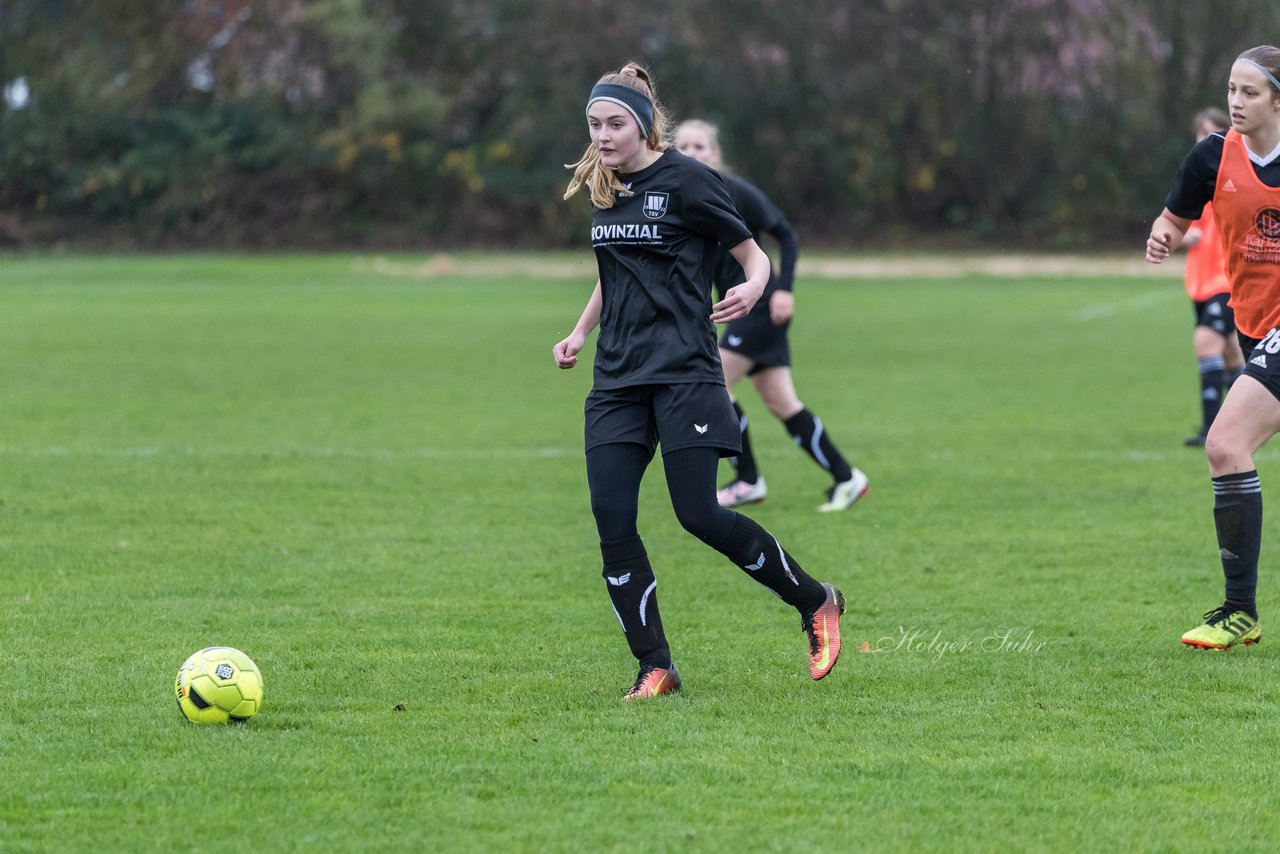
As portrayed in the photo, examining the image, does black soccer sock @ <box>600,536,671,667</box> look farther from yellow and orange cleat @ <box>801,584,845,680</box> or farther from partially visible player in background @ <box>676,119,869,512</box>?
partially visible player in background @ <box>676,119,869,512</box>

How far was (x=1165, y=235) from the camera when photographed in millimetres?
5840

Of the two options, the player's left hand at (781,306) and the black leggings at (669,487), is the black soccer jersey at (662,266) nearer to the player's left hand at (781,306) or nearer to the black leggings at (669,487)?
the black leggings at (669,487)

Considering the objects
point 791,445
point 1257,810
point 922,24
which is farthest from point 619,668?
point 922,24

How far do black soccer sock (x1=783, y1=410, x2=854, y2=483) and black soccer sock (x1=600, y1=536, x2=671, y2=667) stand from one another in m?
4.00

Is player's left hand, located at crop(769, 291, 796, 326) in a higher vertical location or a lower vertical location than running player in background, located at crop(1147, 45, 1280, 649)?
lower

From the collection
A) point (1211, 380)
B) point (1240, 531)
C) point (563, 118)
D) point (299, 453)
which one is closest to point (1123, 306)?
point (1211, 380)

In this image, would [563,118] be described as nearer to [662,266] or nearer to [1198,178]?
[1198,178]

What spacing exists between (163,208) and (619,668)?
3887 cm

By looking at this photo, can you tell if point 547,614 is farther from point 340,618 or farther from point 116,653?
point 116,653

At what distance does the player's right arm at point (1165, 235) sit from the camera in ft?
19.1

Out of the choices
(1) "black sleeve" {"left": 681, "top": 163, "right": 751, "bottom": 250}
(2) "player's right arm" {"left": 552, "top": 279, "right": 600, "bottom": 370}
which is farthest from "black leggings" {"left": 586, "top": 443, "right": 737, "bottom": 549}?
(1) "black sleeve" {"left": 681, "top": 163, "right": 751, "bottom": 250}

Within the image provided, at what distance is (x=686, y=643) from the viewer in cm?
589

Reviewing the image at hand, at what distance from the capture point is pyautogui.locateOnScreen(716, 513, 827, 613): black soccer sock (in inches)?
203

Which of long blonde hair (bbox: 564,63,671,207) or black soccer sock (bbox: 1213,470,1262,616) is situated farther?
black soccer sock (bbox: 1213,470,1262,616)
